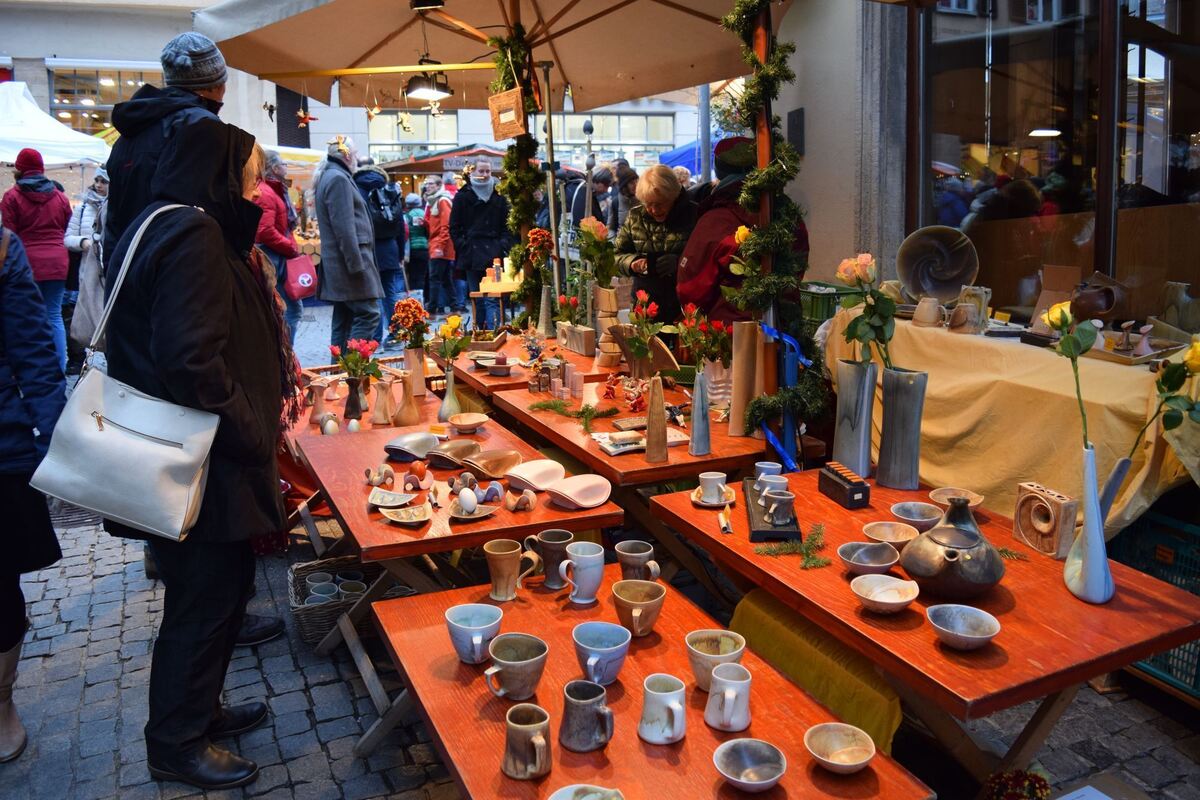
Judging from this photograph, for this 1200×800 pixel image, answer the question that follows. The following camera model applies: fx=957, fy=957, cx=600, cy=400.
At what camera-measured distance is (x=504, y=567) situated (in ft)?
7.88

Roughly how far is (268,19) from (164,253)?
353 centimetres

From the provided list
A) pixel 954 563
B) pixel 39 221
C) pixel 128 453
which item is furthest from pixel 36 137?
pixel 954 563

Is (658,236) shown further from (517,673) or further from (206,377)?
(517,673)

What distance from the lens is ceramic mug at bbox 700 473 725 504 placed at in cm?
281

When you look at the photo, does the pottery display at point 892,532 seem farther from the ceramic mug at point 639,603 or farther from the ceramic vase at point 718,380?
the ceramic vase at point 718,380

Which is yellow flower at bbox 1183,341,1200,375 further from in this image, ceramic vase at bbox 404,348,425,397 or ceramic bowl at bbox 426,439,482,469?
ceramic vase at bbox 404,348,425,397

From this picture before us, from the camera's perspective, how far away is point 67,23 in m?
19.0

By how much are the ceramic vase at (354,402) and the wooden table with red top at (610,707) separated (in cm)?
200

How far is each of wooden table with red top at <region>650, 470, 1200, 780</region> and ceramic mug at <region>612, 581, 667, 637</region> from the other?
0.30 m

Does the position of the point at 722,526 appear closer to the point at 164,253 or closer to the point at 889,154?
the point at 164,253

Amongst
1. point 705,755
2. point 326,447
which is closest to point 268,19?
point 326,447

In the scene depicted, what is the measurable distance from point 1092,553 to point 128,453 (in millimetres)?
2304

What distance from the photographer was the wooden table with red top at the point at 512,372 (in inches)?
187

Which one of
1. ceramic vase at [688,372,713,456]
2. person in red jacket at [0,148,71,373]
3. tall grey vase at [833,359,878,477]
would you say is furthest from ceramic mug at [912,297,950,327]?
person in red jacket at [0,148,71,373]
